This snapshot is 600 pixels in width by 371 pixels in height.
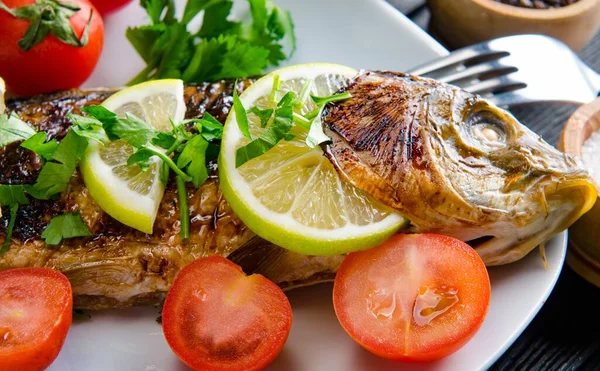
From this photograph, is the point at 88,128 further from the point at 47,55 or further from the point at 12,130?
the point at 47,55

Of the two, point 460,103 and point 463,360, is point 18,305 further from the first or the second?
point 460,103

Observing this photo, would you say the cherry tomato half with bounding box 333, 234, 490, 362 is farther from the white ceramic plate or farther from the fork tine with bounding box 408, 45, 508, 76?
the fork tine with bounding box 408, 45, 508, 76

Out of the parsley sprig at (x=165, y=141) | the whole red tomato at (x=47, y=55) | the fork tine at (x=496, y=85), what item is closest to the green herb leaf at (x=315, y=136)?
the parsley sprig at (x=165, y=141)

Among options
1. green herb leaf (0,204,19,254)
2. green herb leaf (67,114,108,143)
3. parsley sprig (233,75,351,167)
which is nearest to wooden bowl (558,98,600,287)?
parsley sprig (233,75,351,167)

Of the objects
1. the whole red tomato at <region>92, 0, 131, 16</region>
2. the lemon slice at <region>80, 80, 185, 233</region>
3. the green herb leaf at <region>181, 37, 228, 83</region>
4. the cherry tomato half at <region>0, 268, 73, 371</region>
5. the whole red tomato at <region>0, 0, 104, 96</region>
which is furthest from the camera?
the whole red tomato at <region>92, 0, 131, 16</region>

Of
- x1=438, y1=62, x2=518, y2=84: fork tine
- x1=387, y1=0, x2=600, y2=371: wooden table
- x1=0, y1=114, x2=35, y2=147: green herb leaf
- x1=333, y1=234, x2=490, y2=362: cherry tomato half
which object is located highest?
x1=0, y1=114, x2=35, y2=147: green herb leaf

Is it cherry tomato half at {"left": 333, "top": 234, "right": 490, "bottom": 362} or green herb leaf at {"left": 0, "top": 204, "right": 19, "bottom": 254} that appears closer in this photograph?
cherry tomato half at {"left": 333, "top": 234, "right": 490, "bottom": 362}
